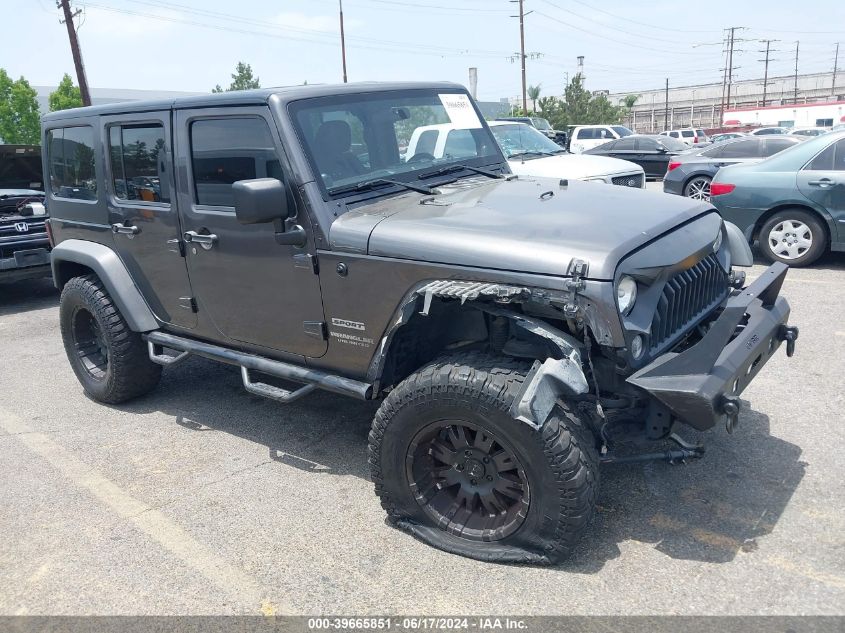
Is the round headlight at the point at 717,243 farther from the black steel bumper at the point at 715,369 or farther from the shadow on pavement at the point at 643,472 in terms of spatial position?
the shadow on pavement at the point at 643,472

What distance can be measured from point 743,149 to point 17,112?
1187 inches

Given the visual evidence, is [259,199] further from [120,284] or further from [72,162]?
[72,162]

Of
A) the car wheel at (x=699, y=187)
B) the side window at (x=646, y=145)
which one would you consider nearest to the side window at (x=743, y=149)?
the car wheel at (x=699, y=187)

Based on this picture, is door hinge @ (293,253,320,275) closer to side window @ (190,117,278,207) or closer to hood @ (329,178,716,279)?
hood @ (329,178,716,279)

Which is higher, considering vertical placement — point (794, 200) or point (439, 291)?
point (439, 291)

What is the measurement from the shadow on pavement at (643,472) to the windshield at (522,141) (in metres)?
5.93

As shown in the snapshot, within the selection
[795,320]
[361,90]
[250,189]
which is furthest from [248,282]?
[795,320]

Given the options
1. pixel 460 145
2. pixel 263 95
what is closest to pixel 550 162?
pixel 460 145

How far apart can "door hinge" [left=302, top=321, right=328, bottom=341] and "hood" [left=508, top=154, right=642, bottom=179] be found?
17.6 feet

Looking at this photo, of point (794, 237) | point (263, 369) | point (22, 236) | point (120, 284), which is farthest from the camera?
point (22, 236)

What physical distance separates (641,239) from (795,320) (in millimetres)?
3743

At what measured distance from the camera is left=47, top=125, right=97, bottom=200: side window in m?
4.83

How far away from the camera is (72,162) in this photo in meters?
5.03

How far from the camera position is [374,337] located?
133 inches
